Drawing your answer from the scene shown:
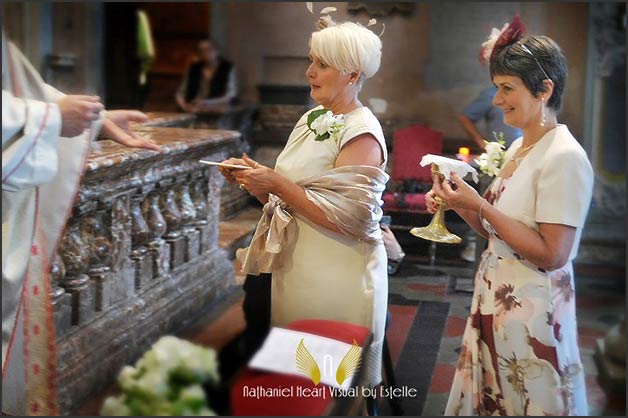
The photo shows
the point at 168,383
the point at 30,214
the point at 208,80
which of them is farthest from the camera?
the point at 208,80

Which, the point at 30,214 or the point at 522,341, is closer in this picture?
the point at 522,341

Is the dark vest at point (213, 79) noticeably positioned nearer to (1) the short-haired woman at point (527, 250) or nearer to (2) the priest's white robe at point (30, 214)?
(2) the priest's white robe at point (30, 214)

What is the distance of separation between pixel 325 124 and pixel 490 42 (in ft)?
1.27

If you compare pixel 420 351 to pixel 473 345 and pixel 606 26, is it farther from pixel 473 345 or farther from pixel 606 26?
pixel 606 26

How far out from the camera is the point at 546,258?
1.91 meters

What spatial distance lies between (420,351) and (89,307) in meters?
1.04

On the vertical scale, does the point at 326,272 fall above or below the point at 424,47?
below

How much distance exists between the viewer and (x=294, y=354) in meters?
1.96

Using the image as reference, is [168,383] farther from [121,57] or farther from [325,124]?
[121,57]

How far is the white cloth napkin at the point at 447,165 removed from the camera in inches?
76.0

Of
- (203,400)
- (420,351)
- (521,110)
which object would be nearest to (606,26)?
(521,110)

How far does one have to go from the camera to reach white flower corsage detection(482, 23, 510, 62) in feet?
6.34

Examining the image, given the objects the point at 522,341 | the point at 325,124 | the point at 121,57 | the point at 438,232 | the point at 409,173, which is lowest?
the point at 522,341

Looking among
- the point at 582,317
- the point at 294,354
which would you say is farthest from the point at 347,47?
the point at 582,317
